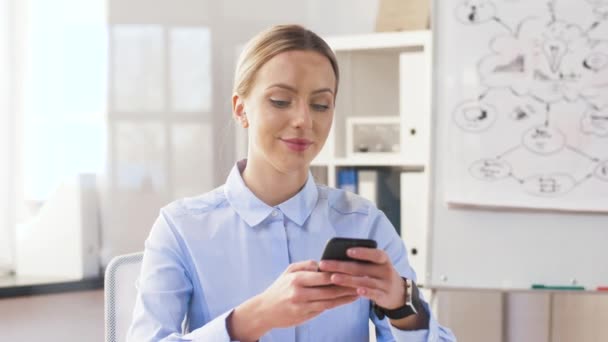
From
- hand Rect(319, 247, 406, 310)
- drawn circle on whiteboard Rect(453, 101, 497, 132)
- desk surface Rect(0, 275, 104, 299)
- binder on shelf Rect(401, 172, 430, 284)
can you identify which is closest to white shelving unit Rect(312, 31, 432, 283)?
binder on shelf Rect(401, 172, 430, 284)

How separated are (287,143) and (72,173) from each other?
2.78m

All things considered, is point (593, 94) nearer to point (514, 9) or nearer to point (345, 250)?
point (514, 9)

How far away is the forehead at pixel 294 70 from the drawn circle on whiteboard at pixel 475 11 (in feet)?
3.70

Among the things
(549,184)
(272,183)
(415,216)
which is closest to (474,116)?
(549,184)

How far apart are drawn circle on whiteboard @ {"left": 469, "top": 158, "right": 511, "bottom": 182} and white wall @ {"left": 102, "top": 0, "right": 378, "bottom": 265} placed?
156 centimetres

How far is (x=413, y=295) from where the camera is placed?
Answer: 42.9 inches

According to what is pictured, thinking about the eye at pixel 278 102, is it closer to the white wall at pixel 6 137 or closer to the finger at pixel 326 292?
the finger at pixel 326 292

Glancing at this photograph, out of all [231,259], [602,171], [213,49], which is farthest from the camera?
[213,49]

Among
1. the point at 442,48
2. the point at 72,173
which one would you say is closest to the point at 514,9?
the point at 442,48

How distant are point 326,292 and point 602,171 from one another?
137 cm

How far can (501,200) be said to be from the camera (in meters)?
2.15

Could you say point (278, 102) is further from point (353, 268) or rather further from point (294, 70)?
point (353, 268)

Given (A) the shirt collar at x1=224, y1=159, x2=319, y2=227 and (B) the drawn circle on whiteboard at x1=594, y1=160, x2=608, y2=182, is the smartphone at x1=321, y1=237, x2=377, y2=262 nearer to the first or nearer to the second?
(A) the shirt collar at x1=224, y1=159, x2=319, y2=227

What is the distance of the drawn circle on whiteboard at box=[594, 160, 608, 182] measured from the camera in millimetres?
2107
